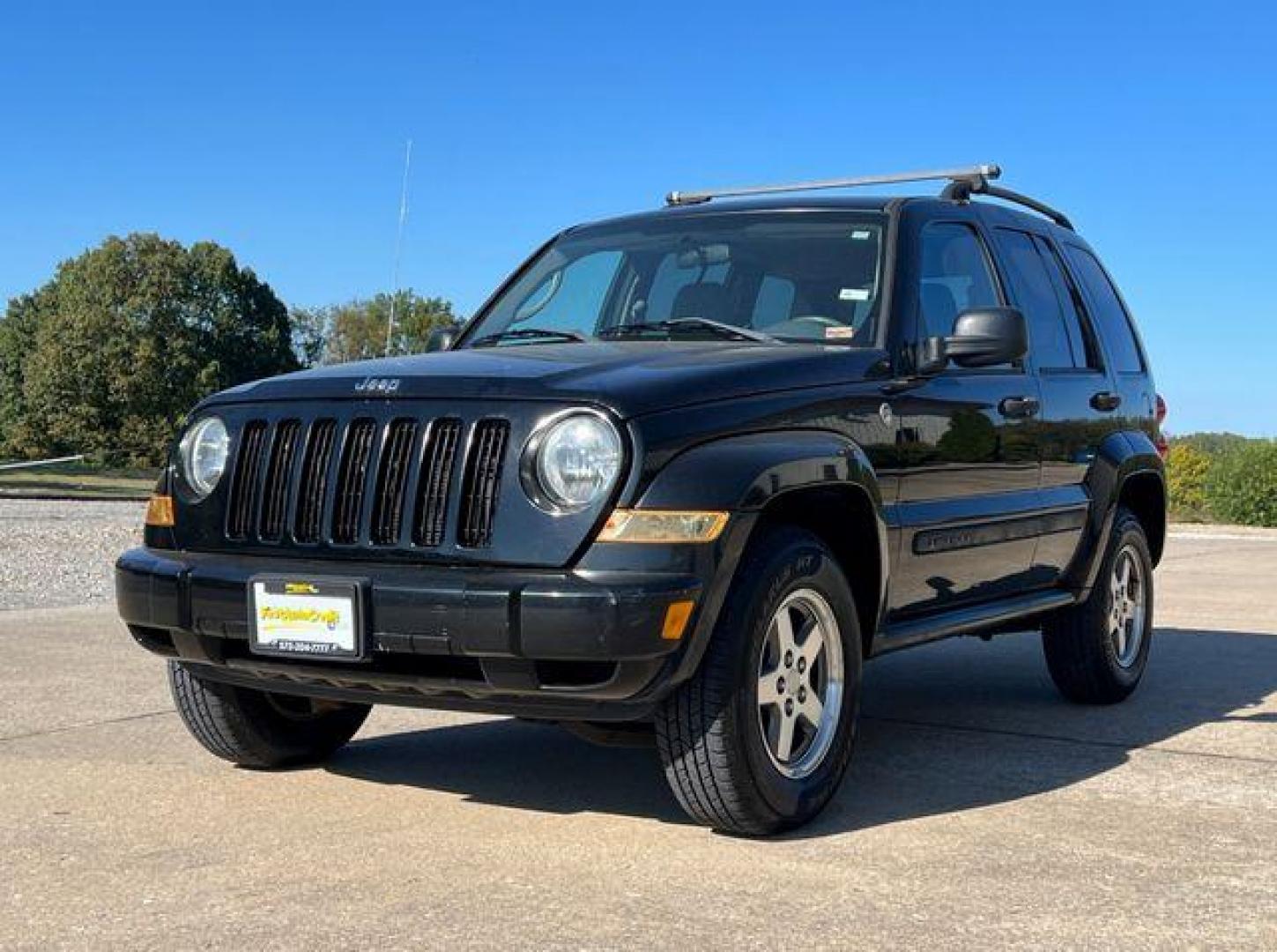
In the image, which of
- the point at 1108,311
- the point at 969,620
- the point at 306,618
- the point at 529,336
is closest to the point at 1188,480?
the point at 1108,311

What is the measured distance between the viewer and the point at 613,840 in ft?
13.9

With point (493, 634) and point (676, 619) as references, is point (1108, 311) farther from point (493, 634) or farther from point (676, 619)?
point (493, 634)

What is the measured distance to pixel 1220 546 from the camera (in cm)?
1881

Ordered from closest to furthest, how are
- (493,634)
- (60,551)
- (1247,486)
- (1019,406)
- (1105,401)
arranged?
(493,634) → (1019,406) → (1105,401) → (60,551) → (1247,486)

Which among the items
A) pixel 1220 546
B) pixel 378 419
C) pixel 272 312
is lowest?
pixel 1220 546

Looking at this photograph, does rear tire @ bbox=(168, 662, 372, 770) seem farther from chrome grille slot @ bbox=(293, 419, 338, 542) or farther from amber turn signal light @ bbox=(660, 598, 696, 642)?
amber turn signal light @ bbox=(660, 598, 696, 642)

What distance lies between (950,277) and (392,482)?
2421mm

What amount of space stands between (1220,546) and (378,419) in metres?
16.5

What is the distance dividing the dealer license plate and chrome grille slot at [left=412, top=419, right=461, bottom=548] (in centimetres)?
23

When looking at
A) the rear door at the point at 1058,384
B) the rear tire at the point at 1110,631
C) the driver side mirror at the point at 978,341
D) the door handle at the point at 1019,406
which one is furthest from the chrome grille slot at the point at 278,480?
the rear tire at the point at 1110,631

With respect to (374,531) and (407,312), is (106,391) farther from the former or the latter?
(374,531)

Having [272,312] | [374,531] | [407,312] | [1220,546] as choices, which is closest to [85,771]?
[374,531]

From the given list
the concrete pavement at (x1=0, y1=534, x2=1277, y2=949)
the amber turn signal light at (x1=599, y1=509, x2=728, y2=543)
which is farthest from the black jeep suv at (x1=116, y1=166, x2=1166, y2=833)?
the concrete pavement at (x1=0, y1=534, x2=1277, y2=949)

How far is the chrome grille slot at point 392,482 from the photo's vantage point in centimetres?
413
